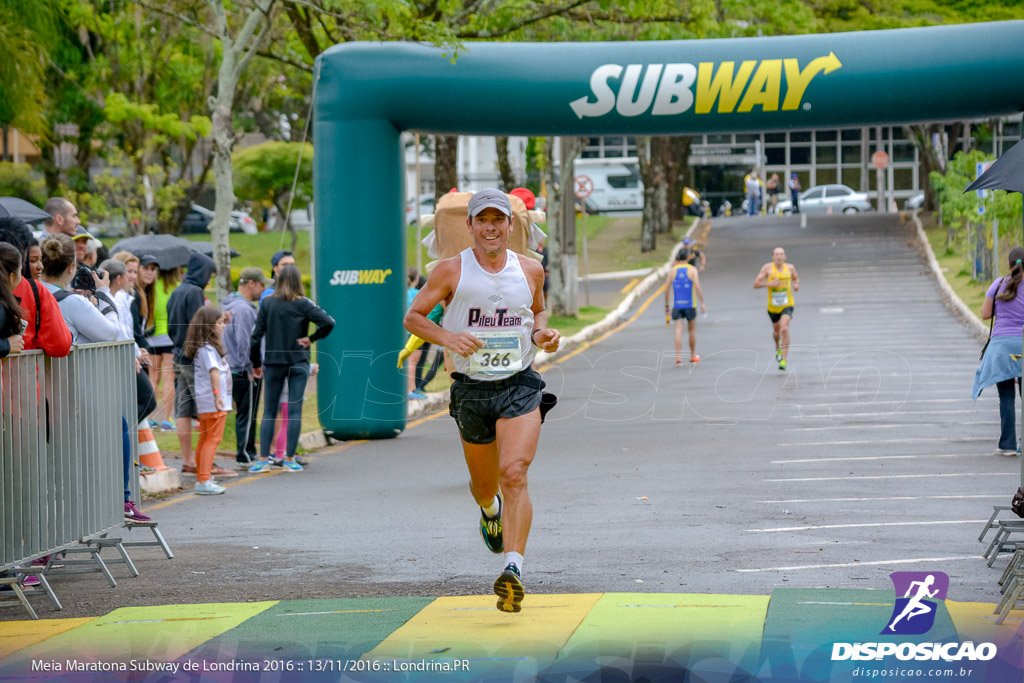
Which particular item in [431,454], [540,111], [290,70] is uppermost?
[290,70]

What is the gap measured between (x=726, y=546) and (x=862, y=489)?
251cm

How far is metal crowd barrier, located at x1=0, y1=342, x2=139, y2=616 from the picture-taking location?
22.2 ft

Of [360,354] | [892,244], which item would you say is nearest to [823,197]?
[892,244]

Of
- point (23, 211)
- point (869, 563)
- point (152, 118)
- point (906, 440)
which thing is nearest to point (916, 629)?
point (869, 563)

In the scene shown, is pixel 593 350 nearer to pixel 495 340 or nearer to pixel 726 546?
pixel 726 546

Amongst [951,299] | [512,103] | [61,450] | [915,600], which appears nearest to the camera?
[915,600]

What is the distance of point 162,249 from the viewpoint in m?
15.3

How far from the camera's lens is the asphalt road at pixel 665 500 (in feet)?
24.0

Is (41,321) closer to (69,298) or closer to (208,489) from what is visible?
(69,298)

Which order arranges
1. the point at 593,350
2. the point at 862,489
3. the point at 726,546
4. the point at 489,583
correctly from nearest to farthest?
Result: 1. the point at 489,583
2. the point at 726,546
3. the point at 862,489
4. the point at 593,350

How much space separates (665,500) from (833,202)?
47878 millimetres

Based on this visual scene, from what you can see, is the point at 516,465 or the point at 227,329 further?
the point at 227,329

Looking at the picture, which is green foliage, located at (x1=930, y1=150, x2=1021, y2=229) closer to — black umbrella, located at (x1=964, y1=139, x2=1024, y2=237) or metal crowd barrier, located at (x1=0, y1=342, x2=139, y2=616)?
black umbrella, located at (x1=964, y1=139, x2=1024, y2=237)

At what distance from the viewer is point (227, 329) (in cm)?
1240
